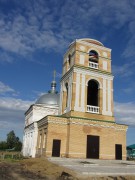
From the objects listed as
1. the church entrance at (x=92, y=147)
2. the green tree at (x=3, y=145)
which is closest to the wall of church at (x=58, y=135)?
the church entrance at (x=92, y=147)

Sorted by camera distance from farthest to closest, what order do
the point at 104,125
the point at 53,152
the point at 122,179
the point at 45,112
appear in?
the point at 45,112, the point at 104,125, the point at 53,152, the point at 122,179

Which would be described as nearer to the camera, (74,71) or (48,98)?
(74,71)

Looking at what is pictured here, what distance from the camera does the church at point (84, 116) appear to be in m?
22.5

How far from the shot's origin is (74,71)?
25016 millimetres

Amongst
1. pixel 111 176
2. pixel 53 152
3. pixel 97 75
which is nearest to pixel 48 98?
pixel 97 75

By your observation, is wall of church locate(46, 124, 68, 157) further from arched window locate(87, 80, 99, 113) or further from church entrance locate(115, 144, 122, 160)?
church entrance locate(115, 144, 122, 160)

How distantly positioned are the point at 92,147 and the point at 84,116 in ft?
11.1

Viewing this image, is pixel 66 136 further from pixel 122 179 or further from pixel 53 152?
pixel 122 179

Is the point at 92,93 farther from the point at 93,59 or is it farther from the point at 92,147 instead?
the point at 92,147

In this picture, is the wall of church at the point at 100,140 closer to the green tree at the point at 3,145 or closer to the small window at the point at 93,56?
the small window at the point at 93,56

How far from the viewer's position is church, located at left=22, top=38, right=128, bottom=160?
73.9ft

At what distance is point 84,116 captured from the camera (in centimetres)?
2388

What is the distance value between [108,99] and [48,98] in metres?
16.1

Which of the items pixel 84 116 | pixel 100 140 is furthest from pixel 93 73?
pixel 100 140
